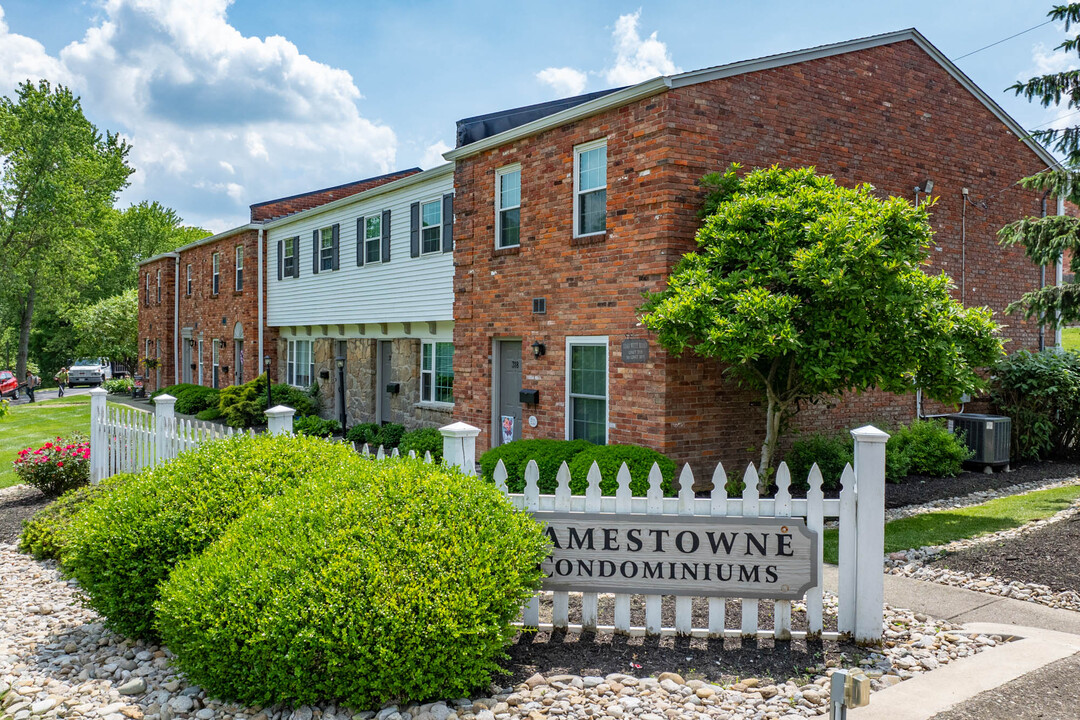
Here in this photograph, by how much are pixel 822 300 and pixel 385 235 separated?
11.5m

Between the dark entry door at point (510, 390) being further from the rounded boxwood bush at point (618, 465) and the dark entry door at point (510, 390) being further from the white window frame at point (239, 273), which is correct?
the white window frame at point (239, 273)

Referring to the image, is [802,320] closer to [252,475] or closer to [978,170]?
[252,475]

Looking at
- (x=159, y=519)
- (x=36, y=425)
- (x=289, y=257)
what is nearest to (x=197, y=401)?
(x=36, y=425)

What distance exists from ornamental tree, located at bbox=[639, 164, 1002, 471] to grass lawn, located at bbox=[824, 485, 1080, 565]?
4.77ft

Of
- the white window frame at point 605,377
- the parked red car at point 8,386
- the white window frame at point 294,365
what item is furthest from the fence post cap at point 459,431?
the parked red car at point 8,386

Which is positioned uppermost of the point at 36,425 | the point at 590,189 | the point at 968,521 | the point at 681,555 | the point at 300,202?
the point at 300,202

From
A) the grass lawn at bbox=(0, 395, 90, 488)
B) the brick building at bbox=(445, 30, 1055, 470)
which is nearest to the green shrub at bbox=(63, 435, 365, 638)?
the brick building at bbox=(445, 30, 1055, 470)

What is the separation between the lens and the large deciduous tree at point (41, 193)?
38.7 m

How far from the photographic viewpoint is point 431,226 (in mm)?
16031

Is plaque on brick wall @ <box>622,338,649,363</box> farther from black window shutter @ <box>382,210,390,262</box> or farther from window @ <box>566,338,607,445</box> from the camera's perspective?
black window shutter @ <box>382,210,390,262</box>

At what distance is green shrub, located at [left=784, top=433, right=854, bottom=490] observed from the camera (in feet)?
35.3

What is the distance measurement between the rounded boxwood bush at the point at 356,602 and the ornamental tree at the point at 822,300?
498 centimetres

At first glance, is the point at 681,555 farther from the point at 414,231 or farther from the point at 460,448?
the point at 414,231

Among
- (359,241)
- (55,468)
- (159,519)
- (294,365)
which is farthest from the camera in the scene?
(294,365)
